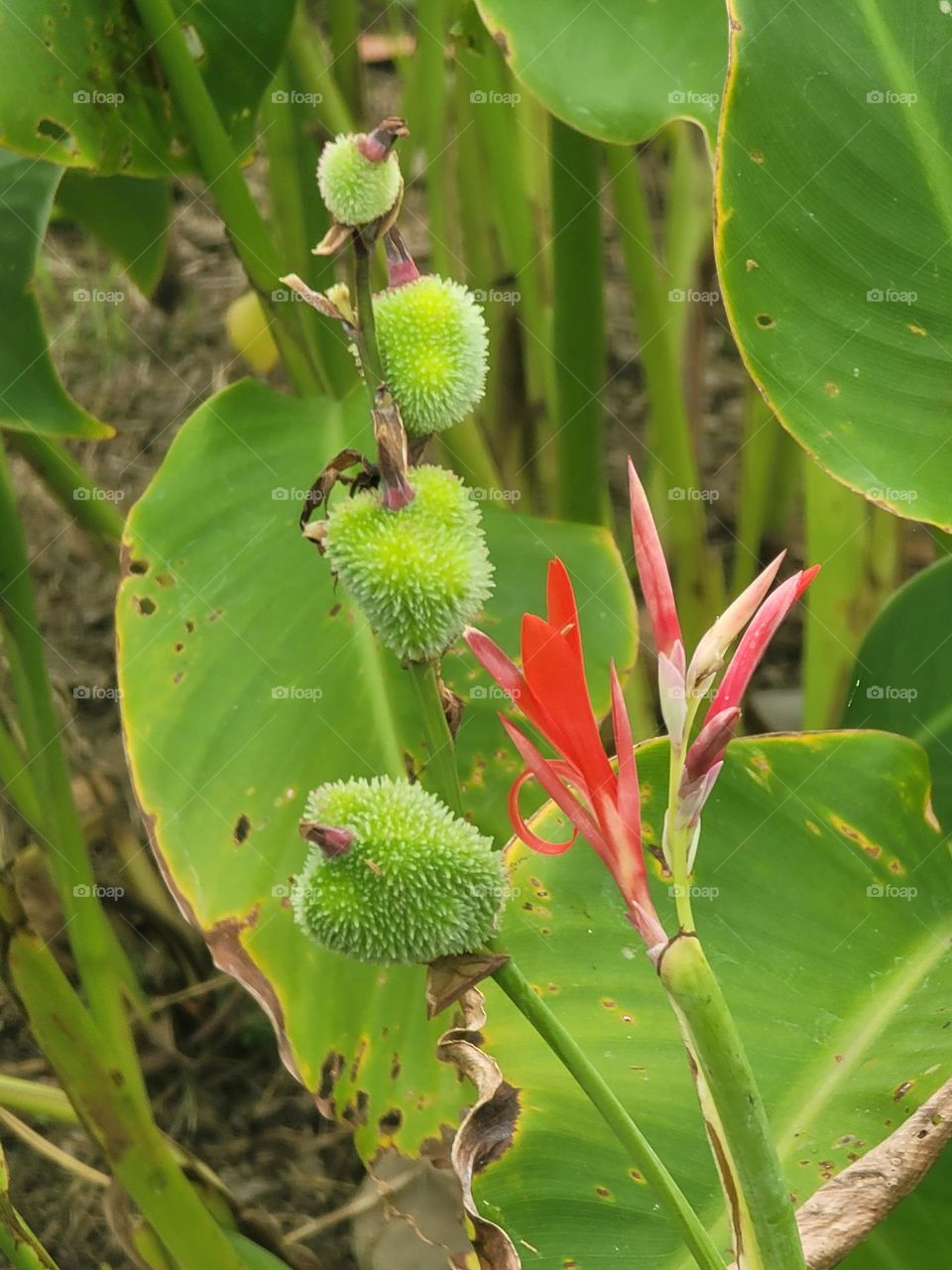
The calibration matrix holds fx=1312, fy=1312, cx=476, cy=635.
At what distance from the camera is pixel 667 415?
1.15 metres

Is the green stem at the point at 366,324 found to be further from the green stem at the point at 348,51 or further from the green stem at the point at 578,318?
the green stem at the point at 348,51

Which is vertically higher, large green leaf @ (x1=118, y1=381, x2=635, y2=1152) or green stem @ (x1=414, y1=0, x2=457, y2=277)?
green stem @ (x1=414, y1=0, x2=457, y2=277)

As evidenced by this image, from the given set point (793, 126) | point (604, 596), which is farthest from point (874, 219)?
→ point (604, 596)

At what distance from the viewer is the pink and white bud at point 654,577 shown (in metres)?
0.35

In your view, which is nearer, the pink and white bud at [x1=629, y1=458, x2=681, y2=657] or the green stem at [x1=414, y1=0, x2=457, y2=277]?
the pink and white bud at [x1=629, y1=458, x2=681, y2=657]

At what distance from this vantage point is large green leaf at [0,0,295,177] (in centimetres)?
76

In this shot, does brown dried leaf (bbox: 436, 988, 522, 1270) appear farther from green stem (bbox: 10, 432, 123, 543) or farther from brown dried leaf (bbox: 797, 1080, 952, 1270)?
green stem (bbox: 10, 432, 123, 543)

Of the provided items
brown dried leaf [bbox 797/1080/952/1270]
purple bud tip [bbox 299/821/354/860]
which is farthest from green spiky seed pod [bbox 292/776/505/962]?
brown dried leaf [bbox 797/1080/952/1270]

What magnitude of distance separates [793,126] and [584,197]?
0.97 ft

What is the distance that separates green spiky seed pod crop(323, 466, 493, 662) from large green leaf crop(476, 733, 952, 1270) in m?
0.29

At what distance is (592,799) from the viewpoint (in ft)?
1.16

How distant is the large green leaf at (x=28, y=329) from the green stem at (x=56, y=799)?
0.05m

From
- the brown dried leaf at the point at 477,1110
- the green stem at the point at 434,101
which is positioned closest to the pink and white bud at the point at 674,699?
the brown dried leaf at the point at 477,1110

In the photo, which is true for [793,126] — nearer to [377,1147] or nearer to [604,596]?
[604,596]
